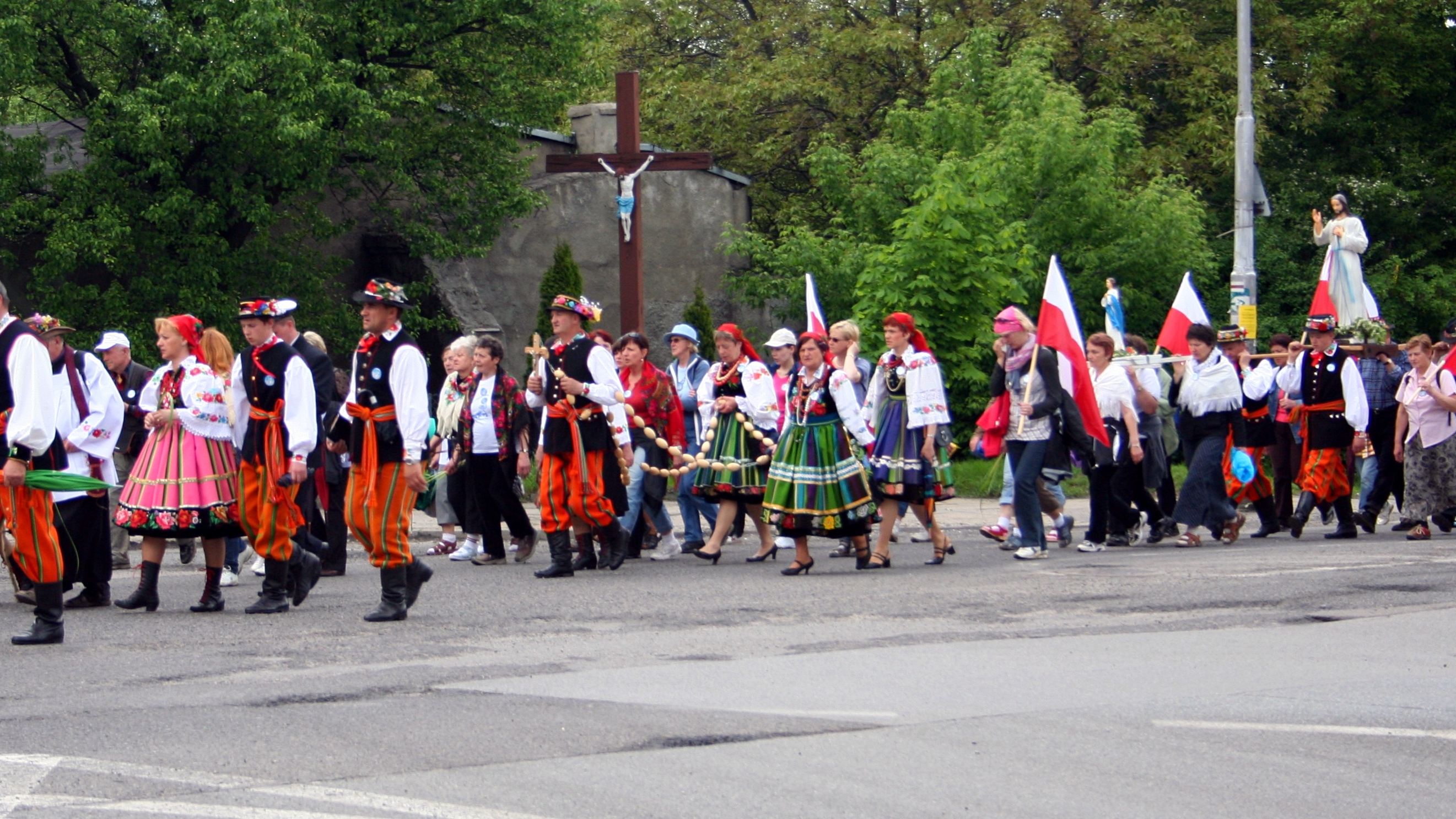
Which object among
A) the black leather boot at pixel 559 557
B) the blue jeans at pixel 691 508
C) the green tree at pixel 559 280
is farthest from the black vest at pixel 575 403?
the green tree at pixel 559 280

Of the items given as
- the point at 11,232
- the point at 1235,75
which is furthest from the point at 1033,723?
the point at 1235,75

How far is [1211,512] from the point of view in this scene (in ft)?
46.3

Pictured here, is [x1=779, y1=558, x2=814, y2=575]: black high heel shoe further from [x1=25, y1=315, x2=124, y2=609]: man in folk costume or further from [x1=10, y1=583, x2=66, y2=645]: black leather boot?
[x1=10, y1=583, x2=66, y2=645]: black leather boot

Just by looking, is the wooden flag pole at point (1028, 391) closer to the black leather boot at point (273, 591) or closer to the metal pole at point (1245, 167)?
the black leather boot at point (273, 591)

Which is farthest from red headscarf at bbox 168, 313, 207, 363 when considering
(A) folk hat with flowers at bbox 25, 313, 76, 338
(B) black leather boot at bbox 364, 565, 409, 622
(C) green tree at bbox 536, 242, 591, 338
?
(C) green tree at bbox 536, 242, 591, 338

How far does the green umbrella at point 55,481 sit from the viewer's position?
8.20 m

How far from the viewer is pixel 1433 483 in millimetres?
14289

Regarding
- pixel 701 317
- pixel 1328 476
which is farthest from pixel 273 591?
pixel 701 317

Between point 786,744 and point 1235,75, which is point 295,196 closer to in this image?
point 1235,75

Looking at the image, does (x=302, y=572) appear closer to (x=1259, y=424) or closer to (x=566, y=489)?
(x=566, y=489)

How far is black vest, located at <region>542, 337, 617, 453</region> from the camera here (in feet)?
37.6

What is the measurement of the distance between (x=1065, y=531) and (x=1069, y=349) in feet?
5.27

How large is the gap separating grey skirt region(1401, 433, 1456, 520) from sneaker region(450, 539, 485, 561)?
7.70 m

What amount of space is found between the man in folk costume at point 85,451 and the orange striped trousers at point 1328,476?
9.75 m
